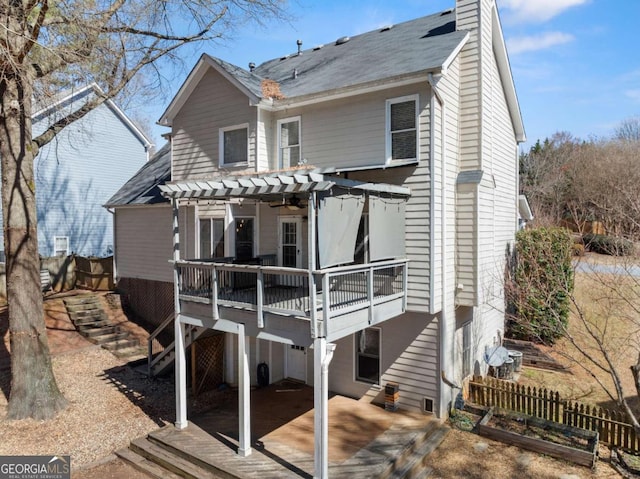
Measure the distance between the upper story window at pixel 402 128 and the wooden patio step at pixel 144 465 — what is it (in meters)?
8.71

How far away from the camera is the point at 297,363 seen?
44.4 ft

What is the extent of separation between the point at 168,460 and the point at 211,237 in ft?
22.4

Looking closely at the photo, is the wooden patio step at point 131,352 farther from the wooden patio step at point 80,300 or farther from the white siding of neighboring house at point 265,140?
the white siding of neighboring house at point 265,140

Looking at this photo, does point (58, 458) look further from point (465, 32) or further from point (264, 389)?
point (465, 32)

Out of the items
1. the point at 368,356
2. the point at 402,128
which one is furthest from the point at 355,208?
the point at 368,356

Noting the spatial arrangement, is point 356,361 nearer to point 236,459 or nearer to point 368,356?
point 368,356

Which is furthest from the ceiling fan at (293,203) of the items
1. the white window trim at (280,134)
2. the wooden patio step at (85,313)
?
the wooden patio step at (85,313)

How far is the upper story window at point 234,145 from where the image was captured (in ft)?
41.6

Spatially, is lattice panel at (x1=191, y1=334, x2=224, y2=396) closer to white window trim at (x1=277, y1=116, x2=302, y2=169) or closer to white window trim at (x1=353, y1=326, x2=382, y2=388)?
white window trim at (x1=353, y1=326, x2=382, y2=388)

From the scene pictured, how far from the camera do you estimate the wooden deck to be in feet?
27.7

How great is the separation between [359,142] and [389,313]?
4.47 metres

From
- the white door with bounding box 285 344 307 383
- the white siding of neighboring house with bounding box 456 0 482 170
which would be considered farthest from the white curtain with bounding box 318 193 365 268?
the white door with bounding box 285 344 307 383

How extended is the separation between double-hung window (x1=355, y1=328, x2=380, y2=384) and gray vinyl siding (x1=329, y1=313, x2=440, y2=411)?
14cm

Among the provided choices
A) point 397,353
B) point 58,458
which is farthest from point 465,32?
point 58,458
